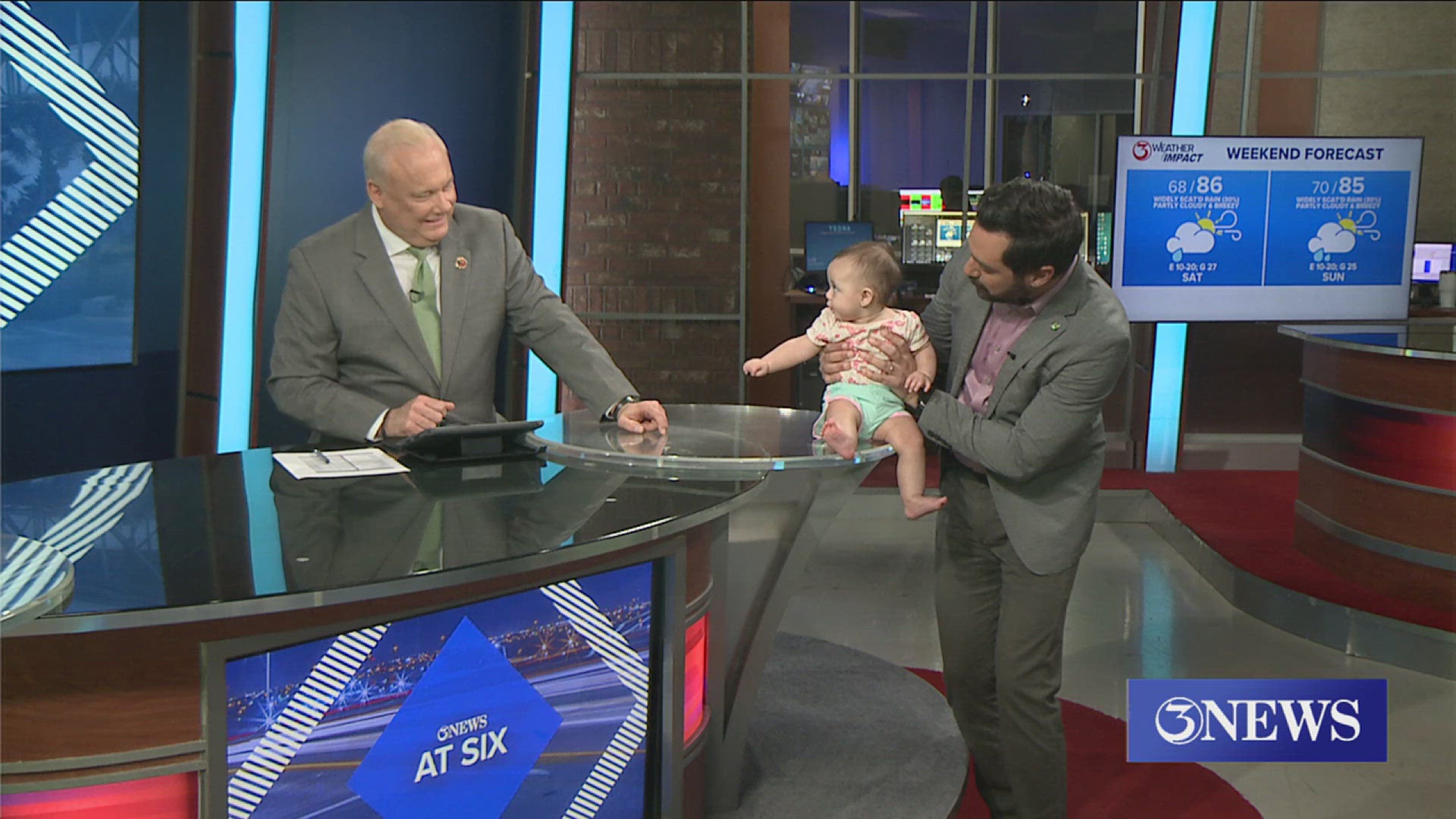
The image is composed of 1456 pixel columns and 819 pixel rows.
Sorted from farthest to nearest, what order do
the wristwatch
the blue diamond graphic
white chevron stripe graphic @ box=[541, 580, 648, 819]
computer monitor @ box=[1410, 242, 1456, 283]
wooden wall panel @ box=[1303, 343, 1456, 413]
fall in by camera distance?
computer monitor @ box=[1410, 242, 1456, 283] → wooden wall panel @ box=[1303, 343, 1456, 413] → the wristwatch → white chevron stripe graphic @ box=[541, 580, 648, 819] → the blue diamond graphic

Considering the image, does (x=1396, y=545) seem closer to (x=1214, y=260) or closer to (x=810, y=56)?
(x=1214, y=260)

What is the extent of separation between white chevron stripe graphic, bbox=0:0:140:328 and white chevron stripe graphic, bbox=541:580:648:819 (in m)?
2.43

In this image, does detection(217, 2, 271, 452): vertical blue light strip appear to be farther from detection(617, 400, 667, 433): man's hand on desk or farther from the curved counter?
the curved counter

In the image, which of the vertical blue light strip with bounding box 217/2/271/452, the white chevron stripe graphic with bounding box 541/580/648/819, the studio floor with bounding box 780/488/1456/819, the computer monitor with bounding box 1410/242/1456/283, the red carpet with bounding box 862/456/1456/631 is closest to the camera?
the white chevron stripe graphic with bounding box 541/580/648/819

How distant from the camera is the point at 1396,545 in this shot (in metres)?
4.43

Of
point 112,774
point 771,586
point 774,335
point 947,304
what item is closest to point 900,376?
point 947,304

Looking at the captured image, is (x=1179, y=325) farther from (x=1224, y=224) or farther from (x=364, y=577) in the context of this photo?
(x=364, y=577)

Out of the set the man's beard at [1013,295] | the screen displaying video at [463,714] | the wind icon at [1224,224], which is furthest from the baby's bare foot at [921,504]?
the wind icon at [1224,224]

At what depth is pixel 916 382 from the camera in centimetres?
261

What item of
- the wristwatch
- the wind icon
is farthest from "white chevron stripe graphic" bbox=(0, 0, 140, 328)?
the wind icon

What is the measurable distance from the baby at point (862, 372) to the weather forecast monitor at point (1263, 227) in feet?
13.4

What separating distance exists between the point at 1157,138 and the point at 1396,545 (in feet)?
8.64

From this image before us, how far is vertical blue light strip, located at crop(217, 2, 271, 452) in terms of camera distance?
3693 mm

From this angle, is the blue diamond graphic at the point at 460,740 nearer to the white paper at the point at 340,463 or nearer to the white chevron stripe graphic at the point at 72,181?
the white paper at the point at 340,463
